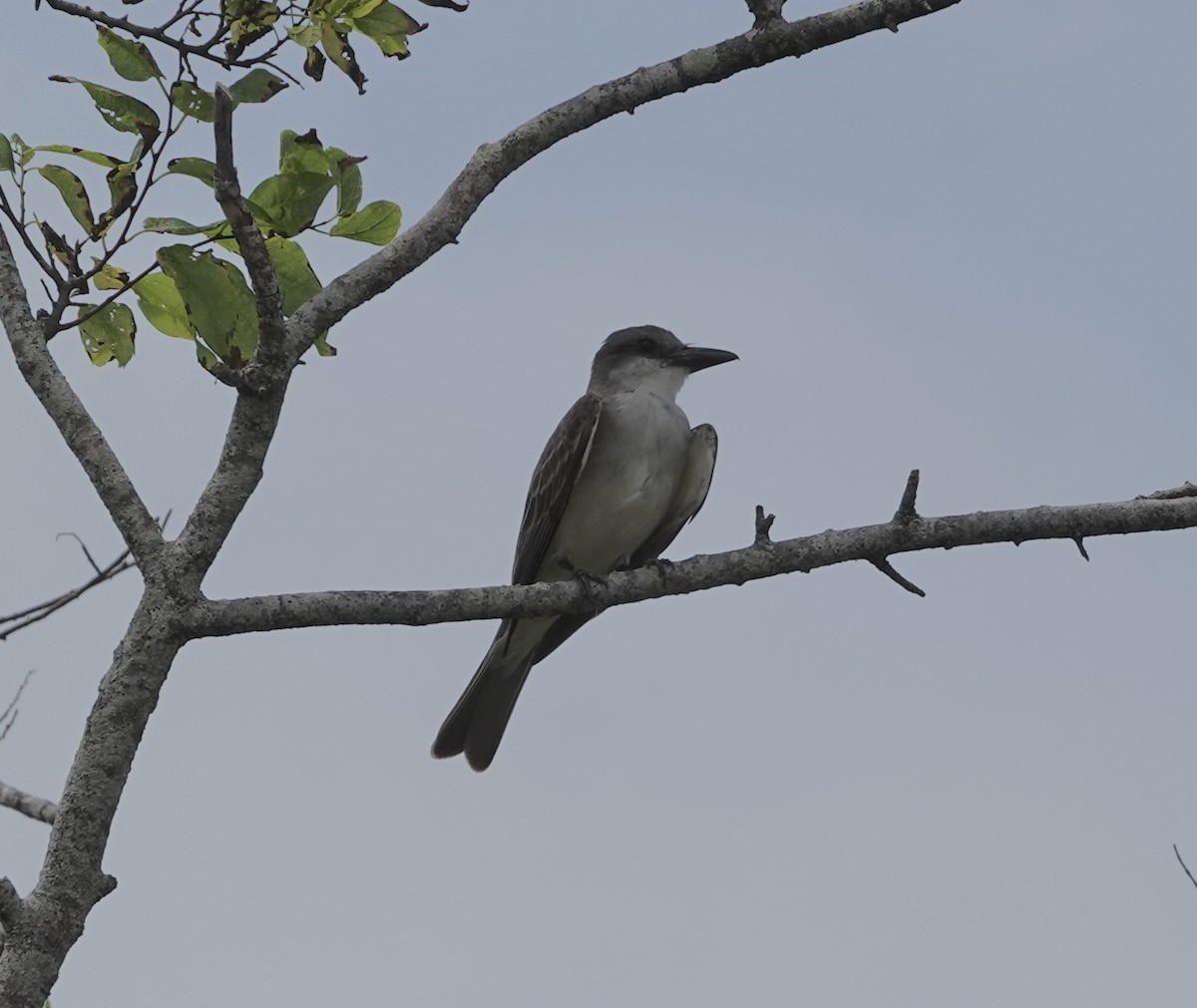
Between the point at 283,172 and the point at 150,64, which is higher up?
the point at 150,64

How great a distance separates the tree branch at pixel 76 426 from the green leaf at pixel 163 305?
30 centimetres

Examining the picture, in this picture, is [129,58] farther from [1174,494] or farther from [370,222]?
[1174,494]

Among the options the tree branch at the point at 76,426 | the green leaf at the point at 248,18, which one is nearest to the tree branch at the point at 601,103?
the green leaf at the point at 248,18

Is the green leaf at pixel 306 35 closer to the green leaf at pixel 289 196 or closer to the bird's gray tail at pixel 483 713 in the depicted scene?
the green leaf at pixel 289 196

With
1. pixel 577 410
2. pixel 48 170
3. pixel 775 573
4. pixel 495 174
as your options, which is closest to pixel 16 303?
pixel 48 170

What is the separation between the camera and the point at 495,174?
443 cm

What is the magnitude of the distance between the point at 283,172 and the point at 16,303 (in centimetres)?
87

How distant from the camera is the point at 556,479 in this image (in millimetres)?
7199

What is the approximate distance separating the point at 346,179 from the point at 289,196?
7.2 inches

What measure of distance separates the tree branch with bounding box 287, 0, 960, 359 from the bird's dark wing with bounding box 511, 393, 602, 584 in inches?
112

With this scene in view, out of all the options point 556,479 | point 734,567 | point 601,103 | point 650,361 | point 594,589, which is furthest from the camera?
point 650,361

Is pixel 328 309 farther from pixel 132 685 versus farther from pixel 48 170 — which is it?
pixel 132 685

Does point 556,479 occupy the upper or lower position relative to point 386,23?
upper

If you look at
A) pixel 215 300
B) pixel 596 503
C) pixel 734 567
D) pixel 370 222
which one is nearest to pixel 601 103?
pixel 370 222
